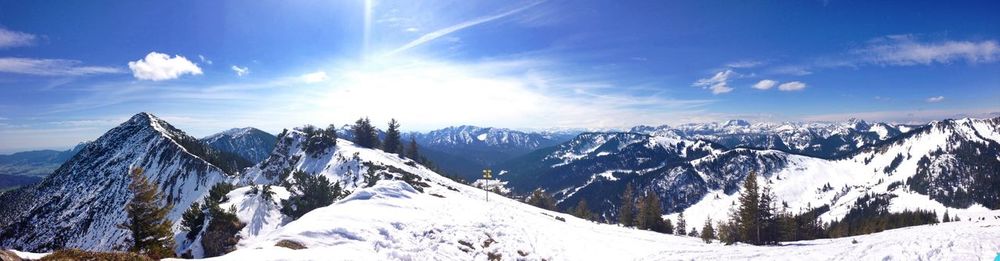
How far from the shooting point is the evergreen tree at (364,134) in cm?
11375

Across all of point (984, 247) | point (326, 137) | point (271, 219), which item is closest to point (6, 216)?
point (326, 137)

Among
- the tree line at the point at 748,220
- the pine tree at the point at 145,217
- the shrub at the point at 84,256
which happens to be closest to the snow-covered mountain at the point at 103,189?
the pine tree at the point at 145,217

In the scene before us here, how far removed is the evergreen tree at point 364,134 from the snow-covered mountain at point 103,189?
31806 mm

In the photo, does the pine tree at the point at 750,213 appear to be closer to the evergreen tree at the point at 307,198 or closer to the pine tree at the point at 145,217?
the evergreen tree at the point at 307,198

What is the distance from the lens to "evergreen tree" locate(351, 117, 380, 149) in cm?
11375

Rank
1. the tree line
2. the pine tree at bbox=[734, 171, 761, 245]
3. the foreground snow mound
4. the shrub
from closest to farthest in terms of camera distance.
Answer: the shrub → the foreground snow mound → the pine tree at bbox=[734, 171, 761, 245] → the tree line

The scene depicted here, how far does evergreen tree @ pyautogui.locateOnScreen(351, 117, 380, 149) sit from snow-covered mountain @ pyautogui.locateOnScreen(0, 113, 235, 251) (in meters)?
31.8

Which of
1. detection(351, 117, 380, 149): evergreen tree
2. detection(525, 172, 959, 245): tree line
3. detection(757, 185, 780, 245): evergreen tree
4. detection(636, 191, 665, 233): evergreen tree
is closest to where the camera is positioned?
detection(525, 172, 959, 245): tree line

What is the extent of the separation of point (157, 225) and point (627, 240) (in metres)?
33.1

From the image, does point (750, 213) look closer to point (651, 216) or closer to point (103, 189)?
point (651, 216)

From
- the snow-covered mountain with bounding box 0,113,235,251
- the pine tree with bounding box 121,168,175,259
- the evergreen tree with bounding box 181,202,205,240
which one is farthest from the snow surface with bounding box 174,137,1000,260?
the snow-covered mountain with bounding box 0,113,235,251

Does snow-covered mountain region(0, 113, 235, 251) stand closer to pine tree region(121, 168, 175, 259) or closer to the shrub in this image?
pine tree region(121, 168, 175, 259)

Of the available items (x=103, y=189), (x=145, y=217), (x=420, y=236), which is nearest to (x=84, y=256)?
(x=420, y=236)

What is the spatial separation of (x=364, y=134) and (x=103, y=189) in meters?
53.8
